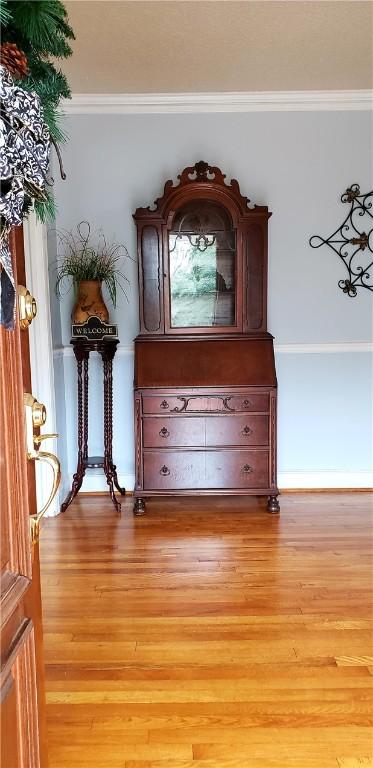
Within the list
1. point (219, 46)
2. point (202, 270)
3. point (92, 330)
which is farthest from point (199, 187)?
point (92, 330)

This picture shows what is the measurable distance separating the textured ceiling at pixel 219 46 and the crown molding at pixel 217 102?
6 centimetres

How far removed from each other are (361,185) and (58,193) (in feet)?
6.47

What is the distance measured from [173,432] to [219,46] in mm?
2094

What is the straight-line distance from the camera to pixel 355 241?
353 centimetres

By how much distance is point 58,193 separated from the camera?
3500mm

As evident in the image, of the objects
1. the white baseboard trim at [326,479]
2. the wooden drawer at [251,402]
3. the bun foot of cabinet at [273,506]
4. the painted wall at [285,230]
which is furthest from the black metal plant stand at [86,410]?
the white baseboard trim at [326,479]

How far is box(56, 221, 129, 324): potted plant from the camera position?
335 centimetres

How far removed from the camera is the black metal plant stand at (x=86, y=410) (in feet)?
10.7

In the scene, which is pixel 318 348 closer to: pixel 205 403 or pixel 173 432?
pixel 205 403

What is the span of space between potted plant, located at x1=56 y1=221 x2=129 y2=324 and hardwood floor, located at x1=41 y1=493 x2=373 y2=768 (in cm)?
146

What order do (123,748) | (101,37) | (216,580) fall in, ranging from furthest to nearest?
(101,37) → (216,580) → (123,748)

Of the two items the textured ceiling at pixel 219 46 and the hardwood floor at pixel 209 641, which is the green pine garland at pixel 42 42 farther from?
the textured ceiling at pixel 219 46

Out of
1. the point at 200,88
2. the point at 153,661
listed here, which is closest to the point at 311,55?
the point at 200,88

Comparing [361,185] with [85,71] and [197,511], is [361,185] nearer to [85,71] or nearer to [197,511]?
[85,71]
